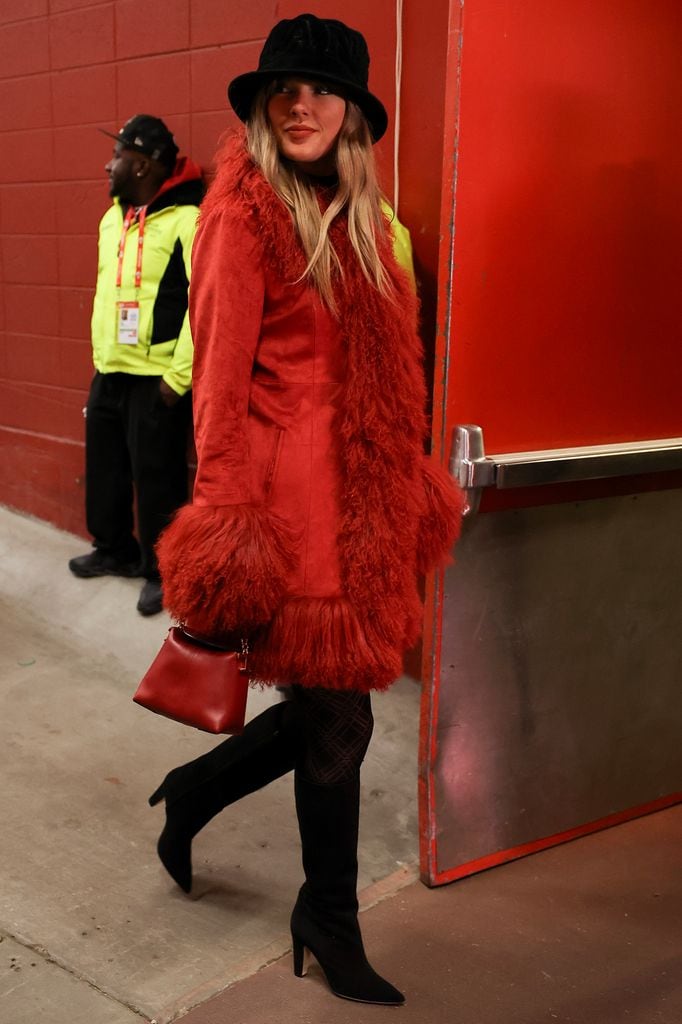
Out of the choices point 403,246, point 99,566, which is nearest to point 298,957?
point 403,246

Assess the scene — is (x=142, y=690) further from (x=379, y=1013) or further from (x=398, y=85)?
(x=398, y=85)

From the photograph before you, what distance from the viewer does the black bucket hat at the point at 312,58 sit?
5.64ft

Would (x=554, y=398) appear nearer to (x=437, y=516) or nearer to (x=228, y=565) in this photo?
(x=437, y=516)

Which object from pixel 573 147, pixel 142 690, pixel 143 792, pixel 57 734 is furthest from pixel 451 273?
pixel 57 734

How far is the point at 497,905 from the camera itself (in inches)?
89.9

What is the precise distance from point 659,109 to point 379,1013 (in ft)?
6.18

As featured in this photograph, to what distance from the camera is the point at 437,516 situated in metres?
1.95

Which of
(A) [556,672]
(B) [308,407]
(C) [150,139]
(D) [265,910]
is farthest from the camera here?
(C) [150,139]

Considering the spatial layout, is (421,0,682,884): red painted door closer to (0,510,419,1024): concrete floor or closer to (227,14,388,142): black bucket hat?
(227,14,388,142): black bucket hat

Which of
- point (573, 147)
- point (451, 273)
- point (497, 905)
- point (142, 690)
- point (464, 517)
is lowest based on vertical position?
point (497, 905)

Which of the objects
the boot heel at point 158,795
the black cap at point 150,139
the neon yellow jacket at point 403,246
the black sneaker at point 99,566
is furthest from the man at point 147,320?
the boot heel at point 158,795

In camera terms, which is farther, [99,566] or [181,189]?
[99,566]

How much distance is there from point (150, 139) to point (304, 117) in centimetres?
201

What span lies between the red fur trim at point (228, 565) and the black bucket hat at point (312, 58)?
68 centimetres
